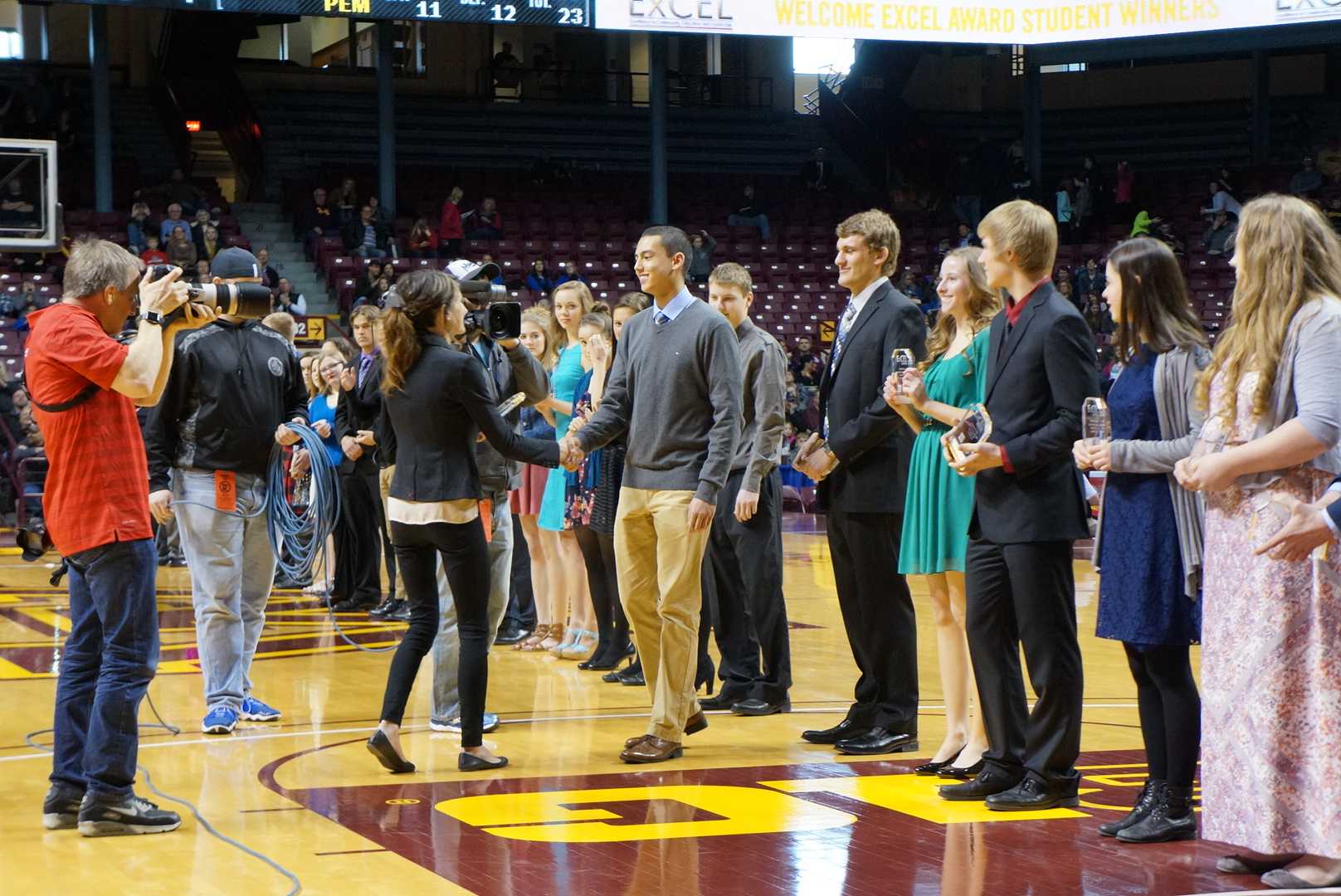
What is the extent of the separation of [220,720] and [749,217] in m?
19.4

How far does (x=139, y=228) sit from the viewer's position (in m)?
19.5

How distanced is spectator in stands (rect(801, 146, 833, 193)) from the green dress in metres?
21.5

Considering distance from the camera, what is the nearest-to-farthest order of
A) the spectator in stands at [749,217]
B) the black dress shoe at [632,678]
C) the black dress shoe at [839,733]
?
the black dress shoe at [839,733], the black dress shoe at [632,678], the spectator in stands at [749,217]

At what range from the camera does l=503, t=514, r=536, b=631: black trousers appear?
30.2 feet

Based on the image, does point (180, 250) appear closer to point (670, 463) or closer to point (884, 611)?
point (670, 463)

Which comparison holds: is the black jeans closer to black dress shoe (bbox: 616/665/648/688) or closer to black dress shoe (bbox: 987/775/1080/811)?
black dress shoe (bbox: 987/775/1080/811)

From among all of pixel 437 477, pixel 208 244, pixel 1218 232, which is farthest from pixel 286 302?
pixel 437 477

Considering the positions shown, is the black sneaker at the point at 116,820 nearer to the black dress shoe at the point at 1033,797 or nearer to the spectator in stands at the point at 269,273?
the black dress shoe at the point at 1033,797

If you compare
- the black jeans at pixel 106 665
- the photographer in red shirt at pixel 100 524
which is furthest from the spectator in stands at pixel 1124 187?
the black jeans at pixel 106 665

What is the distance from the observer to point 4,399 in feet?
50.8

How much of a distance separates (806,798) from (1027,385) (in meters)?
1.43

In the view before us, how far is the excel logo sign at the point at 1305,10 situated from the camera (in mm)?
21031

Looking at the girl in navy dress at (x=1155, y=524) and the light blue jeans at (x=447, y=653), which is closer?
the girl in navy dress at (x=1155, y=524)

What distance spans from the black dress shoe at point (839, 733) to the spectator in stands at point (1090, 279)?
16409 mm
